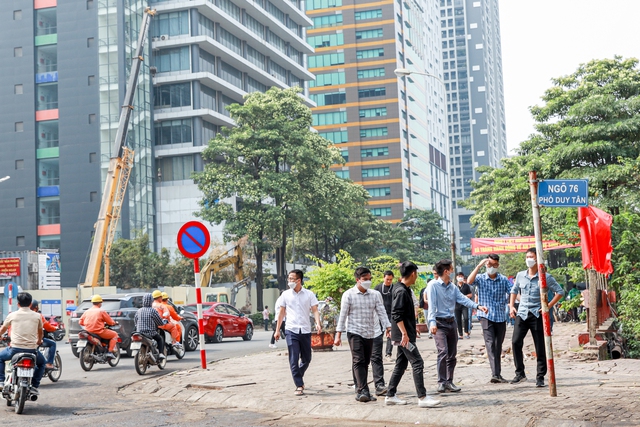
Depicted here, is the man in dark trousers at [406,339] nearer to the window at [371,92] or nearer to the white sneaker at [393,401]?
the white sneaker at [393,401]

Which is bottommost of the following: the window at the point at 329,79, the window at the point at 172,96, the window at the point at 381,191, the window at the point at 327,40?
the window at the point at 381,191

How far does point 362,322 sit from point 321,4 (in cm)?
10686

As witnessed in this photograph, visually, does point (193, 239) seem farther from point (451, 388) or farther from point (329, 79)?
point (329, 79)

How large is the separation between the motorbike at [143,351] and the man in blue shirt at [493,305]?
23.8 ft

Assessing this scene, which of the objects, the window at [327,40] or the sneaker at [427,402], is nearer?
the sneaker at [427,402]

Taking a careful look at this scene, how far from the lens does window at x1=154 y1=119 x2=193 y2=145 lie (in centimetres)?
6512

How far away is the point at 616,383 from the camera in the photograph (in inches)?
408

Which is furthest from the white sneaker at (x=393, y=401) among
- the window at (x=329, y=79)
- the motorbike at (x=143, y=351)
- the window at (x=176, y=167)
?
the window at (x=329, y=79)

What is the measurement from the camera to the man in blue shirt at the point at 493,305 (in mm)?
10906

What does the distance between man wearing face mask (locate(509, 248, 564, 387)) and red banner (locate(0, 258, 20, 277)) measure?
144 ft

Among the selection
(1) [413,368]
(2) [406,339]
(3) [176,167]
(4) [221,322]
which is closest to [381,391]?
(1) [413,368]

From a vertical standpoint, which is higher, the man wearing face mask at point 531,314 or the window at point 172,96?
the window at point 172,96

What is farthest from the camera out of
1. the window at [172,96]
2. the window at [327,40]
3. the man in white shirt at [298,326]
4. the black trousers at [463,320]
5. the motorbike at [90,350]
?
the window at [327,40]

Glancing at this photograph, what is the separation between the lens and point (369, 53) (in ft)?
362
